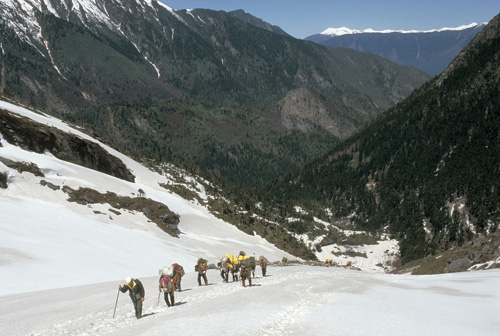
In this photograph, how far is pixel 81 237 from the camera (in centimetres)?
4250

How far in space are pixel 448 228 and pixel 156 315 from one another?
13177 cm

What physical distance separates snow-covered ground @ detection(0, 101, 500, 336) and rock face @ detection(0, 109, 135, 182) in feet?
11.2

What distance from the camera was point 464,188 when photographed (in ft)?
476

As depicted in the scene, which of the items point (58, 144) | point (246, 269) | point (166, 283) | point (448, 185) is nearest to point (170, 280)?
point (166, 283)

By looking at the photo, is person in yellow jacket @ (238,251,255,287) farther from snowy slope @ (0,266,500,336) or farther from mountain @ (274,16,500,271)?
mountain @ (274,16,500,271)

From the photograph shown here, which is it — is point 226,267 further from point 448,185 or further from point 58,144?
point 448,185

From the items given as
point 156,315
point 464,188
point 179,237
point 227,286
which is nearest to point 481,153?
point 464,188

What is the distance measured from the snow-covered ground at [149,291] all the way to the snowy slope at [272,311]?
54mm

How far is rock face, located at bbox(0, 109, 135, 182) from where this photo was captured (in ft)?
204

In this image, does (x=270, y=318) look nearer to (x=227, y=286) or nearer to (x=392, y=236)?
(x=227, y=286)

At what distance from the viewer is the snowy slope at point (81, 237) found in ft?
109

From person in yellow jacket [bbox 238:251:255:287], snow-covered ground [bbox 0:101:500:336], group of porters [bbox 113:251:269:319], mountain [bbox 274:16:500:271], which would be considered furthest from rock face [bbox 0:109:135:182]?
mountain [bbox 274:16:500:271]

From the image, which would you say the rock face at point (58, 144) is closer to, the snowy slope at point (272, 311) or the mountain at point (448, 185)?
the snowy slope at point (272, 311)

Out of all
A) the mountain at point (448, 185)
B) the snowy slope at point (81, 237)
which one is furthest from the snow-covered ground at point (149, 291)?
the mountain at point (448, 185)
